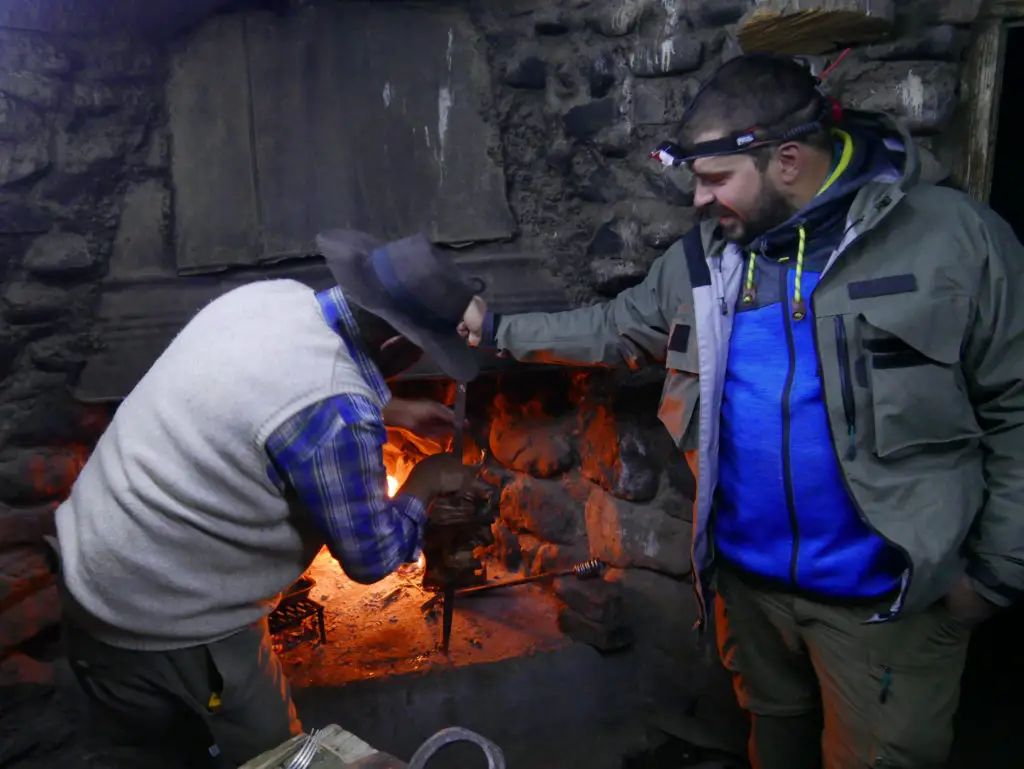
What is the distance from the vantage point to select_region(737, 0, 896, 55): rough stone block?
2070 millimetres

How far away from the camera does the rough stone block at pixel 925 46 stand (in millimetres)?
2254

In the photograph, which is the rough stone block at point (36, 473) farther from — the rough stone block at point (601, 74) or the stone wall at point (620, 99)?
the rough stone block at point (601, 74)

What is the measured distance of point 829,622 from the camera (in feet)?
6.68

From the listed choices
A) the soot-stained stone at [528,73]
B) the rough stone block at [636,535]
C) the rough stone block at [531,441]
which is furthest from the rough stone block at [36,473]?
the soot-stained stone at [528,73]

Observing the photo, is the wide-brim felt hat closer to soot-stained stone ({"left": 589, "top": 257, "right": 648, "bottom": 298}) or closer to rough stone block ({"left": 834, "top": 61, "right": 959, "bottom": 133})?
soot-stained stone ({"left": 589, "top": 257, "right": 648, "bottom": 298})

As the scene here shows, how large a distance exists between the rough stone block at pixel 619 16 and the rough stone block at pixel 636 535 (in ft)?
5.80

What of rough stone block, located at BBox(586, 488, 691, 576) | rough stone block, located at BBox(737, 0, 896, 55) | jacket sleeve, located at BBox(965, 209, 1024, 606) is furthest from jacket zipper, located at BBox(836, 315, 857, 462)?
rough stone block, located at BBox(586, 488, 691, 576)

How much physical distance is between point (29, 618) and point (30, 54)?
2.05 meters

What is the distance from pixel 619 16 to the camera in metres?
2.74

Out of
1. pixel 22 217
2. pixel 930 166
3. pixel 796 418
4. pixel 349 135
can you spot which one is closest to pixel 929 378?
pixel 796 418

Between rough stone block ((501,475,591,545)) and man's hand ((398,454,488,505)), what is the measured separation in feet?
4.78

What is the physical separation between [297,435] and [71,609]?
0.74 m

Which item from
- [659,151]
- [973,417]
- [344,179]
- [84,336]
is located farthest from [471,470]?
[84,336]

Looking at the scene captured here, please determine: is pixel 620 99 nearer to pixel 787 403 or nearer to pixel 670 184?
pixel 670 184
